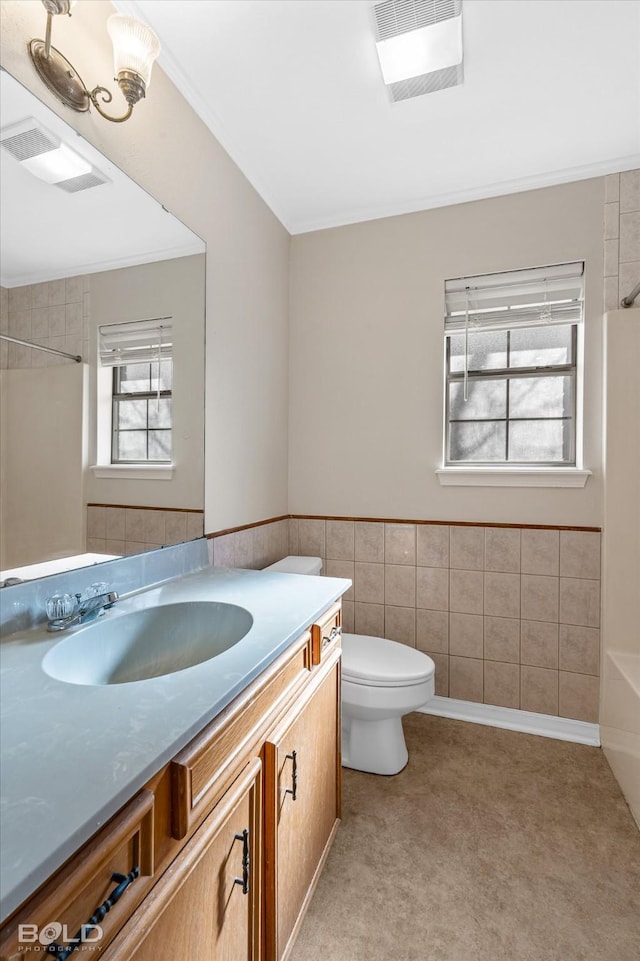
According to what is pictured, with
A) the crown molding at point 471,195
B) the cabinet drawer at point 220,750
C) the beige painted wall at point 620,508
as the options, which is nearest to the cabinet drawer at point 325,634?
the cabinet drawer at point 220,750

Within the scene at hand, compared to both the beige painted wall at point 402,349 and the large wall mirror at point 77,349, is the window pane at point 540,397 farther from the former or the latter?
the large wall mirror at point 77,349

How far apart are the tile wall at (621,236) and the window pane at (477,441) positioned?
28.3 inches

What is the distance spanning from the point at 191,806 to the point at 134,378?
1129 mm

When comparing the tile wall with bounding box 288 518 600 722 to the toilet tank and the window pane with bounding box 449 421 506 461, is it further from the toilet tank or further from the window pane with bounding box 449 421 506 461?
the window pane with bounding box 449 421 506 461

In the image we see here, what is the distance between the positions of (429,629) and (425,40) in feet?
7.69

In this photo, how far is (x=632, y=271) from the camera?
2045 mm

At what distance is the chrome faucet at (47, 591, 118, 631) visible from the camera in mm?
1040

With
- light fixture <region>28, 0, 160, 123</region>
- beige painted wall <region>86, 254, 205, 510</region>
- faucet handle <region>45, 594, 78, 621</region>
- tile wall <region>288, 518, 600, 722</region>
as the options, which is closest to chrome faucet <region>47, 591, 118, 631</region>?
faucet handle <region>45, 594, 78, 621</region>

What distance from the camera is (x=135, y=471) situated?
1438mm

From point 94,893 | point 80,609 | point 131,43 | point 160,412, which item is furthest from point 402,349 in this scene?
point 94,893

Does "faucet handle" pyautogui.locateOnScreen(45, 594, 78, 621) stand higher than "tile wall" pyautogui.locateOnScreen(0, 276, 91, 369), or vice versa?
"tile wall" pyautogui.locateOnScreen(0, 276, 91, 369)

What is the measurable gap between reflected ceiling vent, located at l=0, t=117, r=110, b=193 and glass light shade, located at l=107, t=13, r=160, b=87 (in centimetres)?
25

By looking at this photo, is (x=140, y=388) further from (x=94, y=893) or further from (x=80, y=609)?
(x=94, y=893)

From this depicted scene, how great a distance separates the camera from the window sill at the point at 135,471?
1.32m
